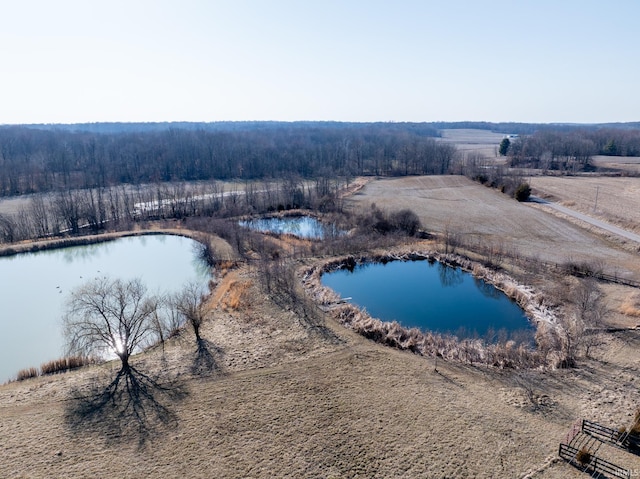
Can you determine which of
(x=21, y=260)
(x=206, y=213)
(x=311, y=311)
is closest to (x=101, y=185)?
(x=206, y=213)

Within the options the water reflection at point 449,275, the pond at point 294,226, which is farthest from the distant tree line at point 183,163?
the water reflection at point 449,275

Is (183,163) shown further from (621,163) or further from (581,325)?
(621,163)

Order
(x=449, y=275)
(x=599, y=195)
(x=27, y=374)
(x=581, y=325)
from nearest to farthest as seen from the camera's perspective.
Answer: (x=27, y=374) → (x=581, y=325) → (x=449, y=275) → (x=599, y=195)

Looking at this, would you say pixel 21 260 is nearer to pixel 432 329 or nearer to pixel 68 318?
pixel 68 318

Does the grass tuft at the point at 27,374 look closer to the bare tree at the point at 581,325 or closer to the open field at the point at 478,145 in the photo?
the bare tree at the point at 581,325

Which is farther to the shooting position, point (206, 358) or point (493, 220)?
point (493, 220)

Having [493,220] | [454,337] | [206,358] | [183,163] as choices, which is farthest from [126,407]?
[183,163]

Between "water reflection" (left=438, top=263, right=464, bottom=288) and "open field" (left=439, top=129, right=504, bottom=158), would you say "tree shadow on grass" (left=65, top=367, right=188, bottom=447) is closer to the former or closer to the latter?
"water reflection" (left=438, top=263, right=464, bottom=288)
